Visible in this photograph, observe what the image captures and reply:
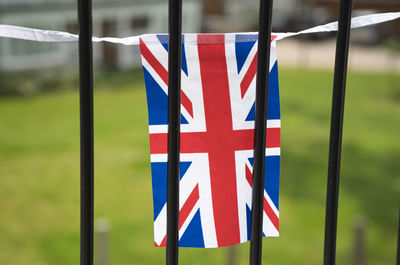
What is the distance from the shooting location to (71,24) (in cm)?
1691

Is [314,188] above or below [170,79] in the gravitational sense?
below

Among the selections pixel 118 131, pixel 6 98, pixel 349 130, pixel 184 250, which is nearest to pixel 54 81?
pixel 6 98

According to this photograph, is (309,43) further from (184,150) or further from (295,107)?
(184,150)

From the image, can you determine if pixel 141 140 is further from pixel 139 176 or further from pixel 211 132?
pixel 211 132

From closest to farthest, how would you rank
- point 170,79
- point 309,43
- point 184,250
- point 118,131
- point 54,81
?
point 170,79
point 184,250
point 118,131
point 54,81
point 309,43

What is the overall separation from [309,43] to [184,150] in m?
19.1

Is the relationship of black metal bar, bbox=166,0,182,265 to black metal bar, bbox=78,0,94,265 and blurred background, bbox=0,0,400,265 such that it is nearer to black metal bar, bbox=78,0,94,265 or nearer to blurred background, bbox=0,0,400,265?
black metal bar, bbox=78,0,94,265

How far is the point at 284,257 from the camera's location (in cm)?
668

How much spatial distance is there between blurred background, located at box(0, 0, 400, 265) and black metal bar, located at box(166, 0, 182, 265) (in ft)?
12.1

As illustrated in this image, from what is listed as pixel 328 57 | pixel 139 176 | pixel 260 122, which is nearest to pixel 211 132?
pixel 260 122

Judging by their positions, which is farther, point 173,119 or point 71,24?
point 71,24

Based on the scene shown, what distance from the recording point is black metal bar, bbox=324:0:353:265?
0.84m

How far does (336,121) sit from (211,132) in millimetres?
213

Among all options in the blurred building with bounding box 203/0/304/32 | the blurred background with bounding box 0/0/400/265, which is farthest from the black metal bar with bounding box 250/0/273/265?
the blurred building with bounding box 203/0/304/32
